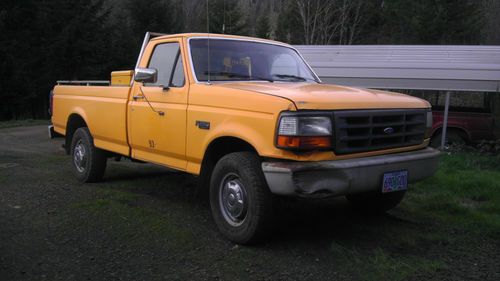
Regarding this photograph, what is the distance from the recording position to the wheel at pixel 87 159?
7.05m

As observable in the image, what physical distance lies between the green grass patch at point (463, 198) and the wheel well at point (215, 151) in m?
2.37

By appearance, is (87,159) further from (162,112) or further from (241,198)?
(241,198)

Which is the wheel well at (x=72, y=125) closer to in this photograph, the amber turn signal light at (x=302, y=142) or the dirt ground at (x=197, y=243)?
the dirt ground at (x=197, y=243)

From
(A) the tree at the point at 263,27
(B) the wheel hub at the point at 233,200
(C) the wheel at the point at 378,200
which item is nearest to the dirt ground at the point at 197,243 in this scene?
(C) the wheel at the point at 378,200

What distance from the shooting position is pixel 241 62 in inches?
217

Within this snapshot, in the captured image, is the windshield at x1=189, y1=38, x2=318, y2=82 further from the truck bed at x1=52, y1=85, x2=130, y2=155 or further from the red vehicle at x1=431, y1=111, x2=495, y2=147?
the red vehicle at x1=431, y1=111, x2=495, y2=147

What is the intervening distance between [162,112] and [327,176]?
220 cm

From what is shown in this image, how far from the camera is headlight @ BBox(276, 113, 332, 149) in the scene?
4.02 metres

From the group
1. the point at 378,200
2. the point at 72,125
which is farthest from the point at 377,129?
the point at 72,125

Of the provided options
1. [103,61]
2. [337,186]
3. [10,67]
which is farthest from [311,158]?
[103,61]

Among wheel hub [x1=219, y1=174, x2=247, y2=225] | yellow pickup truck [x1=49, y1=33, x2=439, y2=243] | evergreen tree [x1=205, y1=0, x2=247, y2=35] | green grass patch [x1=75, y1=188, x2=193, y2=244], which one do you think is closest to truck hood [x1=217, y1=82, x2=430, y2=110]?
yellow pickup truck [x1=49, y1=33, x2=439, y2=243]

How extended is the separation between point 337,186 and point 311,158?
304 mm

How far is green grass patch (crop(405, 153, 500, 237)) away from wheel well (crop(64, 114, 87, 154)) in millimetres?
4739

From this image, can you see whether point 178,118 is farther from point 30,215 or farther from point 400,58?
point 400,58
